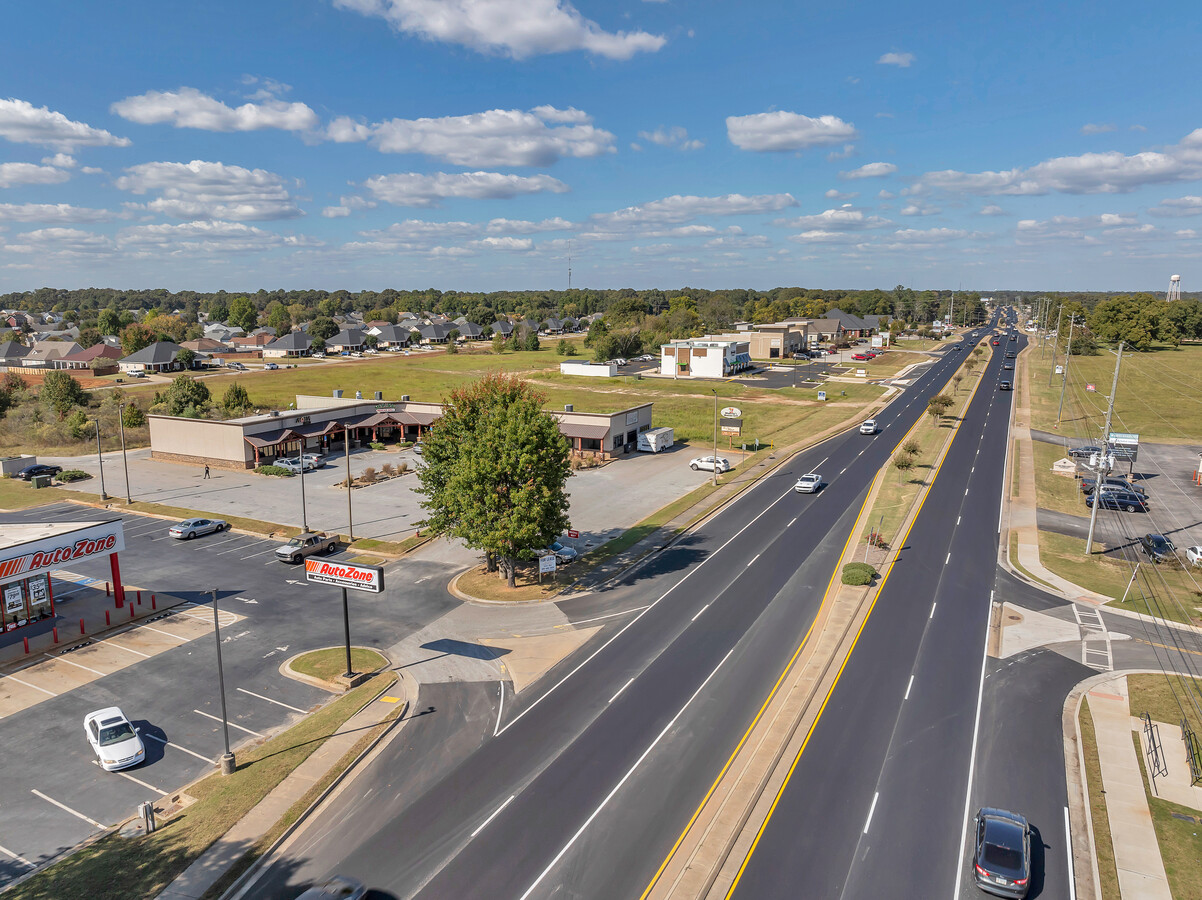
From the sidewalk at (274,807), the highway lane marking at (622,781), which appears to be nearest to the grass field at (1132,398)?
the highway lane marking at (622,781)

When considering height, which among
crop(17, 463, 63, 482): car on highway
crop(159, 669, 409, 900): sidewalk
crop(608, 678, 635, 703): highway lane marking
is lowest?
crop(159, 669, 409, 900): sidewalk

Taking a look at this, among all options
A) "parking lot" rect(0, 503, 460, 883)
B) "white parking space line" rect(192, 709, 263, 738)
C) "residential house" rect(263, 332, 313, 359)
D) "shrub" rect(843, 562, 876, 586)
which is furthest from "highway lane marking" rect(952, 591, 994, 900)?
"residential house" rect(263, 332, 313, 359)

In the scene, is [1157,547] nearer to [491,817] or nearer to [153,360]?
[491,817]

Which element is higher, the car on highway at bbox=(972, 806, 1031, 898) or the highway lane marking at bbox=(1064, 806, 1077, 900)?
the car on highway at bbox=(972, 806, 1031, 898)

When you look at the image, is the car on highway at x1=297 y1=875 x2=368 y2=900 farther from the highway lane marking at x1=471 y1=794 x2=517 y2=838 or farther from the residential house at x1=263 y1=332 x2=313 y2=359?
the residential house at x1=263 y1=332 x2=313 y2=359

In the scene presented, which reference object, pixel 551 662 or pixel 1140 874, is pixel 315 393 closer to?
pixel 551 662

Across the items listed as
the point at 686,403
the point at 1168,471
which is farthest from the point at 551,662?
the point at 686,403

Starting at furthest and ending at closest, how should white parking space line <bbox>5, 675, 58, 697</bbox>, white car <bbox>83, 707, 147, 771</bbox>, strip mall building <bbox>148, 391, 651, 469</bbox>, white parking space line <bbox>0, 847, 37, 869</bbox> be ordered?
strip mall building <bbox>148, 391, 651, 469</bbox> < white parking space line <bbox>5, 675, 58, 697</bbox> < white car <bbox>83, 707, 147, 771</bbox> < white parking space line <bbox>0, 847, 37, 869</bbox>

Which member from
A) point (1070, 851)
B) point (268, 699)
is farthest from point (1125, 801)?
point (268, 699)

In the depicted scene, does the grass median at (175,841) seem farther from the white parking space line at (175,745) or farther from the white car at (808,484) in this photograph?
the white car at (808,484)
